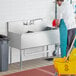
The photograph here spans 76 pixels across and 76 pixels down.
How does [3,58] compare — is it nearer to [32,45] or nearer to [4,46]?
[4,46]

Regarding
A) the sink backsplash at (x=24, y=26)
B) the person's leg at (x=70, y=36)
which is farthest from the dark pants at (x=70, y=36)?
the sink backsplash at (x=24, y=26)

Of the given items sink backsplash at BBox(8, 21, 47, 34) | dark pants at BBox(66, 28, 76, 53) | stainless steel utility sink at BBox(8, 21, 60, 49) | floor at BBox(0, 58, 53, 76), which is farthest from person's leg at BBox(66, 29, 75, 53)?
sink backsplash at BBox(8, 21, 47, 34)

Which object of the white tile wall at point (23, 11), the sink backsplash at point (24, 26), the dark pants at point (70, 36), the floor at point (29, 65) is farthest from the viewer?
the sink backsplash at point (24, 26)

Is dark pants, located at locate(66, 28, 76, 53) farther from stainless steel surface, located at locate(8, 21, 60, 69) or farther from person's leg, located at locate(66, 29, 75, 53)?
stainless steel surface, located at locate(8, 21, 60, 69)

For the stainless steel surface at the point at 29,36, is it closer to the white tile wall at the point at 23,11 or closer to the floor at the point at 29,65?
the white tile wall at the point at 23,11

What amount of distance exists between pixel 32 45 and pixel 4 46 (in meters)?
0.67

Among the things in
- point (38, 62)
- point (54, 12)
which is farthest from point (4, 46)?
point (54, 12)

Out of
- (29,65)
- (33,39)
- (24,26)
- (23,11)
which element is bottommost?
(29,65)

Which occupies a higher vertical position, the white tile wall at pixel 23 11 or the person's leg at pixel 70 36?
the white tile wall at pixel 23 11

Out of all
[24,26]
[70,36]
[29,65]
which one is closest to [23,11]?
[24,26]

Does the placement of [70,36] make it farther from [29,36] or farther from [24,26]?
[24,26]

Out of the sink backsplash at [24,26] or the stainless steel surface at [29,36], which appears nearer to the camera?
the stainless steel surface at [29,36]

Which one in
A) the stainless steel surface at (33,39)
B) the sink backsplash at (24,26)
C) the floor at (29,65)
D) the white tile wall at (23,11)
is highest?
the white tile wall at (23,11)

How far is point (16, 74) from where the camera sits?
5.82 metres
